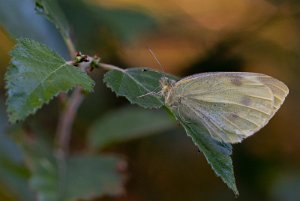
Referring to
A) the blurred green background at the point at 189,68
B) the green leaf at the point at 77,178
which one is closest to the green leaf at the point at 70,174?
the green leaf at the point at 77,178

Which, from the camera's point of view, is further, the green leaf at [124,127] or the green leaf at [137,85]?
the green leaf at [124,127]

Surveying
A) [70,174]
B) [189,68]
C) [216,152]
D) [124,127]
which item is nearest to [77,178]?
[70,174]

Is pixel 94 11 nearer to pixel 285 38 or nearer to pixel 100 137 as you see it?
pixel 100 137

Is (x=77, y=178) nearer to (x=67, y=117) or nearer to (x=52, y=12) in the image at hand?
(x=67, y=117)

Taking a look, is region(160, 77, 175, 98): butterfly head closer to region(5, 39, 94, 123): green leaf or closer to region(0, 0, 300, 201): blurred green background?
region(5, 39, 94, 123): green leaf

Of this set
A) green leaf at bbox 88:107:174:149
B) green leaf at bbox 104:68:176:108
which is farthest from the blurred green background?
green leaf at bbox 104:68:176:108

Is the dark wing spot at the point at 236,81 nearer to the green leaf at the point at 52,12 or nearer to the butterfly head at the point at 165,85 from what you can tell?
the butterfly head at the point at 165,85

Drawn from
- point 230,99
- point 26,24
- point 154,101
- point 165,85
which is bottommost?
point 230,99
